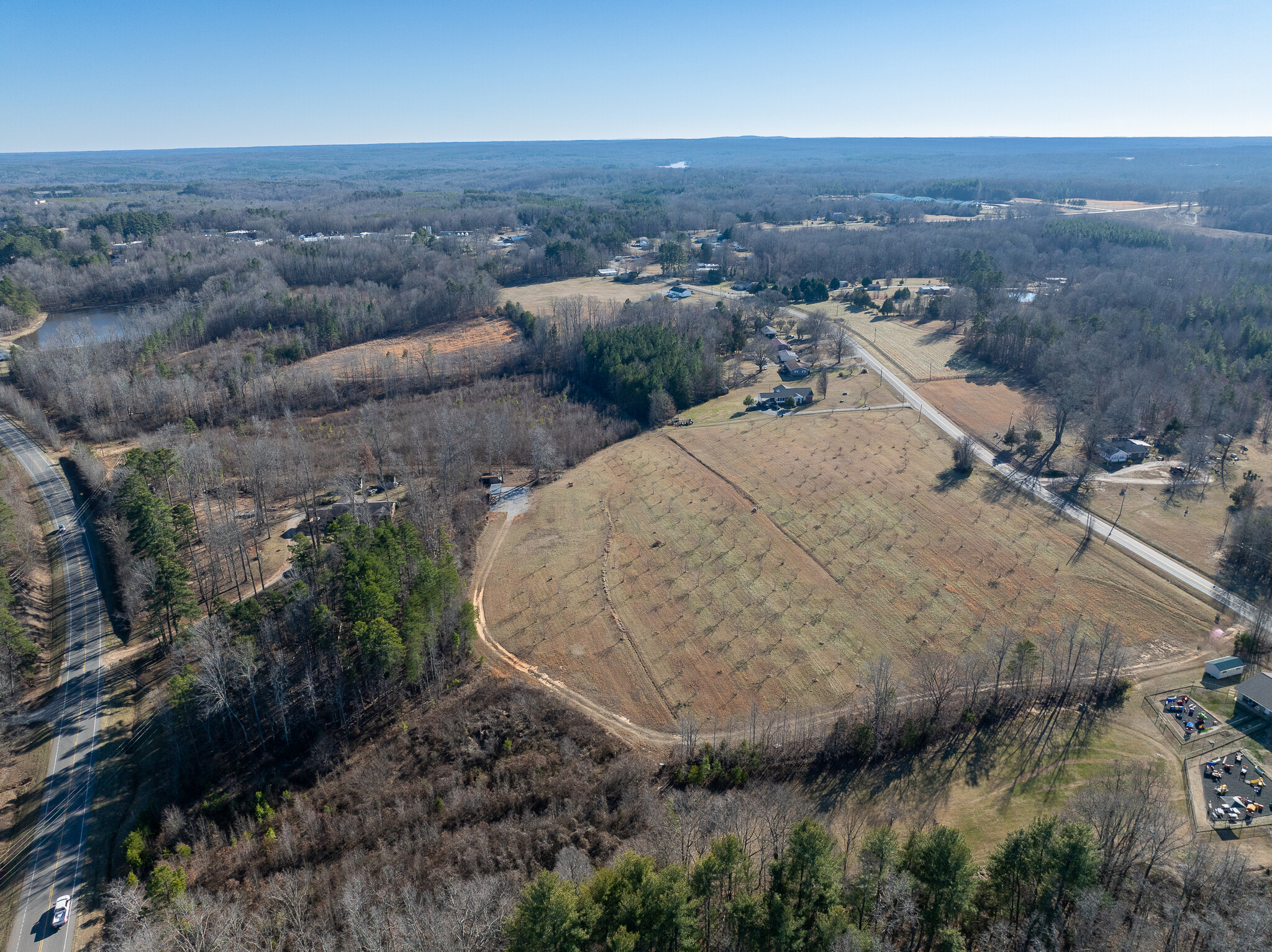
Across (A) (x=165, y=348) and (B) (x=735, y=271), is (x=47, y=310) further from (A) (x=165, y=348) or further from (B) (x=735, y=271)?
(B) (x=735, y=271)

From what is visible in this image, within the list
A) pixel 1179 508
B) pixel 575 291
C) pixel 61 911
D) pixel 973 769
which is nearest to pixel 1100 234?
pixel 575 291

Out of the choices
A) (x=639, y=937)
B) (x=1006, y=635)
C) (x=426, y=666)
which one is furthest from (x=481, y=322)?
(x=639, y=937)

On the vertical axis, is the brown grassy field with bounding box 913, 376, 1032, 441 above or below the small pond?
below

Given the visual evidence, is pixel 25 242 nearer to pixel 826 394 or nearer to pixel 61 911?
pixel 826 394

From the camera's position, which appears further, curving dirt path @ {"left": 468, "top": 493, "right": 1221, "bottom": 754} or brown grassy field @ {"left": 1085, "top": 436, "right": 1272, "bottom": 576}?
brown grassy field @ {"left": 1085, "top": 436, "right": 1272, "bottom": 576}

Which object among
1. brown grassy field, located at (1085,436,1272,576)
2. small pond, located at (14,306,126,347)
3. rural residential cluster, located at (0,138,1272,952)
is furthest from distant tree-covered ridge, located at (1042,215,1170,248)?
small pond, located at (14,306,126,347)

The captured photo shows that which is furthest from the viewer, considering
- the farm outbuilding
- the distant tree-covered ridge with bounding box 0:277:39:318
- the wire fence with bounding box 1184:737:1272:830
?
the distant tree-covered ridge with bounding box 0:277:39:318

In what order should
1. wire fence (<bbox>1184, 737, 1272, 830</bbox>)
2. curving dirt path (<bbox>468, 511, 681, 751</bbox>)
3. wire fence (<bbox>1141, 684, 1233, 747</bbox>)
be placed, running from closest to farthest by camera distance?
wire fence (<bbox>1184, 737, 1272, 830</bbox>) < wire fence (<bbox>1141, 684, 1233, 747</bbox>) < curving dirt path (<bbox>468, 511, 681, 751</bbox>)

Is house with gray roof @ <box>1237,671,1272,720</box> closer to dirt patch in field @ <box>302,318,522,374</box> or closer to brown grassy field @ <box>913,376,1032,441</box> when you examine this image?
brown grassy field @ <box>913,376,1032,441</box>
